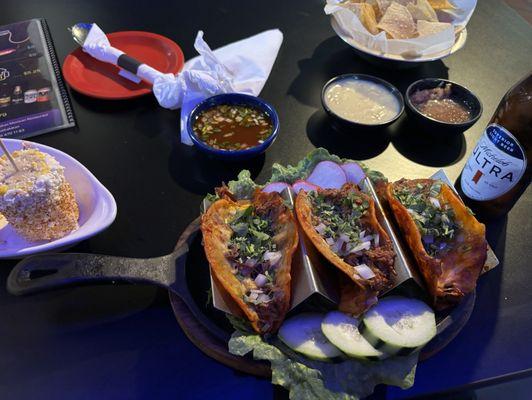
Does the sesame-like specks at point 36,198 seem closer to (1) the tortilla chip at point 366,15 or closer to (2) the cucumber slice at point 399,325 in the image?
(2) the cucumber slice at point 399,325

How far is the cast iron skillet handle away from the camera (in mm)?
1339

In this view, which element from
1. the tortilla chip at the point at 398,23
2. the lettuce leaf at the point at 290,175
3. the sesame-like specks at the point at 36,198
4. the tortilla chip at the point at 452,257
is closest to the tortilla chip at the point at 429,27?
the tortilla chip at the point at 398,23

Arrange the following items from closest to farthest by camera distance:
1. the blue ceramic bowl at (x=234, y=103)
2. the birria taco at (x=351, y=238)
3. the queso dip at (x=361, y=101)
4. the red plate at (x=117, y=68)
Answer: the birria taco at (x=351, y=238) → the blue ceramic bowl at (x=234, y=103) → the queso dip at (x=361, y=101) → the red plate at (x=117, y=68)

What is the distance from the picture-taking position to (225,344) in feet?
4.26

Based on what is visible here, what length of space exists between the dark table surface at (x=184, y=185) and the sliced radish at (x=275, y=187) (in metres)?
0.39

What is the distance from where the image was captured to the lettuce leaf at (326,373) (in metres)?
1.20

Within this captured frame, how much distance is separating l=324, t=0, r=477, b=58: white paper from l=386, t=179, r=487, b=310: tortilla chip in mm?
1243

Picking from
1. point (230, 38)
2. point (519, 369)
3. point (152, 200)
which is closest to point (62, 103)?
point (152, 200)

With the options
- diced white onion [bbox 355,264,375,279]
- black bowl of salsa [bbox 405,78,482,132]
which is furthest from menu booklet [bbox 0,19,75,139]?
black bowl of salsa [bbox 405,78,482,132]

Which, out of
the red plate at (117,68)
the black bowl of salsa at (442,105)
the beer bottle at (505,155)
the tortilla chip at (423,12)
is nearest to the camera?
the beer bottle at (505,155)

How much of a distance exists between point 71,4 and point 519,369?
3.49 metres

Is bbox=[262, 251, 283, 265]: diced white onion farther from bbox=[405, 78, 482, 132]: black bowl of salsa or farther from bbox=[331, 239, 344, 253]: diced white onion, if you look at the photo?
bbox=[405, 78, 482, 132]: black bowl of salsa

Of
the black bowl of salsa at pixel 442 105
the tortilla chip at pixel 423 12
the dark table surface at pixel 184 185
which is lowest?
the dark table surface at pixel 184 185

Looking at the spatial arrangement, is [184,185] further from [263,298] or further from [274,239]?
[263,298]
